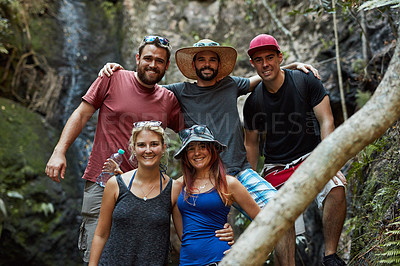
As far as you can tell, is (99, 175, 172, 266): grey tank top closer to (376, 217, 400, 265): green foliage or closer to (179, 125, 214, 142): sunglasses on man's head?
(179, 125, 214, 142): sunglasses on man's head

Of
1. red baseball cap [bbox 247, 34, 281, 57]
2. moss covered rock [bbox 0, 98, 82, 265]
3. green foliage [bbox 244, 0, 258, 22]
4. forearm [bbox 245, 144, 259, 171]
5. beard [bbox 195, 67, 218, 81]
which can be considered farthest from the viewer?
green foliage [bbox 244, 0, 258, 22]

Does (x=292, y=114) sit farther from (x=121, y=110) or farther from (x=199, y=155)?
(x=121, y=110)

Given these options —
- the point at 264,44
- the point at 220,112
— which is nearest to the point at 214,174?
the point at 220,112

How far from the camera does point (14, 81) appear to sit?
26.2 feet

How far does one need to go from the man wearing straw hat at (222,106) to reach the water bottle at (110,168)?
0.72m

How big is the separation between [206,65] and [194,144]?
0.96 m

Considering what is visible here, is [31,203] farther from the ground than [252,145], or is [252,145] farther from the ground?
[252,145]

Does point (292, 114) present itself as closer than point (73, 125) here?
No

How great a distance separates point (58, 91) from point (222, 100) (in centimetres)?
581

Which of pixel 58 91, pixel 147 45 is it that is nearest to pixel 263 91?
pixel 147 45

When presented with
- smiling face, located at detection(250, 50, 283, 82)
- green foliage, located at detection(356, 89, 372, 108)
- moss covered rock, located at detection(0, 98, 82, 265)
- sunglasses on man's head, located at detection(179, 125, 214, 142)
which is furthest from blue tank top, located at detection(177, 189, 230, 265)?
moss covered rock, located at detection(0, 98, 82, 265)

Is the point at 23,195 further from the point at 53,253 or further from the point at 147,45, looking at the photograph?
the point at 147,45

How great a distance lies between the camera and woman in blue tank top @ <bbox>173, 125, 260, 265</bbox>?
2855 millimetres

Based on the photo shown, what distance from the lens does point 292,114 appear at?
3.94 m
